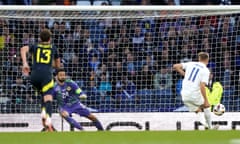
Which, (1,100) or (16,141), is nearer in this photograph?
(16,141)

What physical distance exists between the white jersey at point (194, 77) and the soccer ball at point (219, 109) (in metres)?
0.98

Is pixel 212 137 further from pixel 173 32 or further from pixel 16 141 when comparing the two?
pixel 173 32

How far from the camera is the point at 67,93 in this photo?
44.8ft

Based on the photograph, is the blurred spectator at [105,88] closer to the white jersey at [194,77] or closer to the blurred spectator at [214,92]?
the blurred spectator at [214,92]

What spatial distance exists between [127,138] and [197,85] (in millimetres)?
4951

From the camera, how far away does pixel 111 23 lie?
14586 millimetres

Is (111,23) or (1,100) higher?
(111,23)

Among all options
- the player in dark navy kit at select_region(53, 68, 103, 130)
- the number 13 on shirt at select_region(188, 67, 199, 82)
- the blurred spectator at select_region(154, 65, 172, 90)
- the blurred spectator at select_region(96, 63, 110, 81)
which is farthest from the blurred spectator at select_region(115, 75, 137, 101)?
the number 13 on shirt at select_region(188, 67, 199, 82)

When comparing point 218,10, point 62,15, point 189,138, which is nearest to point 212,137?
point 189,138

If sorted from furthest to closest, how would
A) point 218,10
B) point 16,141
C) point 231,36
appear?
1. point 231,36
2. point 218,10
3. point 16,141

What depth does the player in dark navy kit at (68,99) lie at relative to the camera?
13.4m

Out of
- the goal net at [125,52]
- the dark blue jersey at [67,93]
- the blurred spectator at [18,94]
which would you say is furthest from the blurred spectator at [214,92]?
the blurred spectator at [18,94]

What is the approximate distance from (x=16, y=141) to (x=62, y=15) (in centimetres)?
656

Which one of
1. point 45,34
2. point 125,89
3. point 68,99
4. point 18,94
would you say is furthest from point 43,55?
point 125,89
